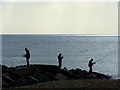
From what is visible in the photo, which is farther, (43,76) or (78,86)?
(43,76)

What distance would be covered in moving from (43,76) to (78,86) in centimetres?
530

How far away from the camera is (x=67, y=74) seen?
58.7ft

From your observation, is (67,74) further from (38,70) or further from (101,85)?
(101,85)

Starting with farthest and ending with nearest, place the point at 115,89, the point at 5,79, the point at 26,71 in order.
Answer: the point at 26,71 → the point at 5,79 → the point at 115,89

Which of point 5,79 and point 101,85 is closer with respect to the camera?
point 101,85

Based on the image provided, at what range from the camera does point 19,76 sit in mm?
14805

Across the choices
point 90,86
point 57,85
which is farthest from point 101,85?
point 57,85

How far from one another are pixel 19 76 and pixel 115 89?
20.5ft

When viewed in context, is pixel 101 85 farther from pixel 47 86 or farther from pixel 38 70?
pixel 38 70

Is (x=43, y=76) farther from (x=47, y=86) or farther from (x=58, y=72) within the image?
(x=47, y=86)

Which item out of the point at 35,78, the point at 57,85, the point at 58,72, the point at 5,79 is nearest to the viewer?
the point at 57,85

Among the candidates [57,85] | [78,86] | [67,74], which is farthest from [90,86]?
[67,74]

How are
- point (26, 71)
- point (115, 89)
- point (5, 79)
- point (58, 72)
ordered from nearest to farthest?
point (115, 89) < point (5, 79) < point (26, 71) < point (58, 72)

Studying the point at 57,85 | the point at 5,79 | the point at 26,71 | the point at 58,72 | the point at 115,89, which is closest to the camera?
the point at 115,89
